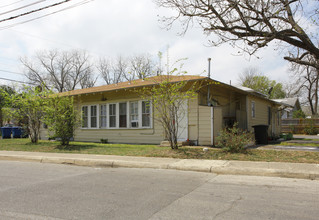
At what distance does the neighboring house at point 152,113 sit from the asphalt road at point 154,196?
5562mm

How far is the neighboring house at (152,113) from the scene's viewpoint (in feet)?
43.1

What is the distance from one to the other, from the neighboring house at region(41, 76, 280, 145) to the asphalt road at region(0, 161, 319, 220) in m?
5.56

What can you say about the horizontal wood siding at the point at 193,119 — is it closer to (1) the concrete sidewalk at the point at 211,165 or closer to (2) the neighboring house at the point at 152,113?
(2) the neighboring house at the point at 152,113

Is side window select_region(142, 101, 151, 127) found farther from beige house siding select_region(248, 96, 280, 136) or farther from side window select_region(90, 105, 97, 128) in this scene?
beige house siding select_region(248, 96, 280, 136)

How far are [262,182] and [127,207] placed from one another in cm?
361

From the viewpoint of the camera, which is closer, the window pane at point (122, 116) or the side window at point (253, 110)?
the window pane at point (122, 116)

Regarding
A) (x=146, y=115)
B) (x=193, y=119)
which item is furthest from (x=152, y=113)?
(x=193, y=119)

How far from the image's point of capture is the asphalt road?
172 inches

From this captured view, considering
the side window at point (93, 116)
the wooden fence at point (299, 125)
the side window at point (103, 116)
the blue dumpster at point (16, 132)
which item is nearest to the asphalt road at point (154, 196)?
the side window at point (103, 116)

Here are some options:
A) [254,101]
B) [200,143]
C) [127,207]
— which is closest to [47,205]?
[127,207]

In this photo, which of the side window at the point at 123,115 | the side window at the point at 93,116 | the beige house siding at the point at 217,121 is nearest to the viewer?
the beige house siding at the point at 217,121

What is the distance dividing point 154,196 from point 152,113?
26.4 feet

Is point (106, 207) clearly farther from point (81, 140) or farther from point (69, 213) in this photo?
point (81, 140)

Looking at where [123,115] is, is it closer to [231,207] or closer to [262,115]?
[262,115]
